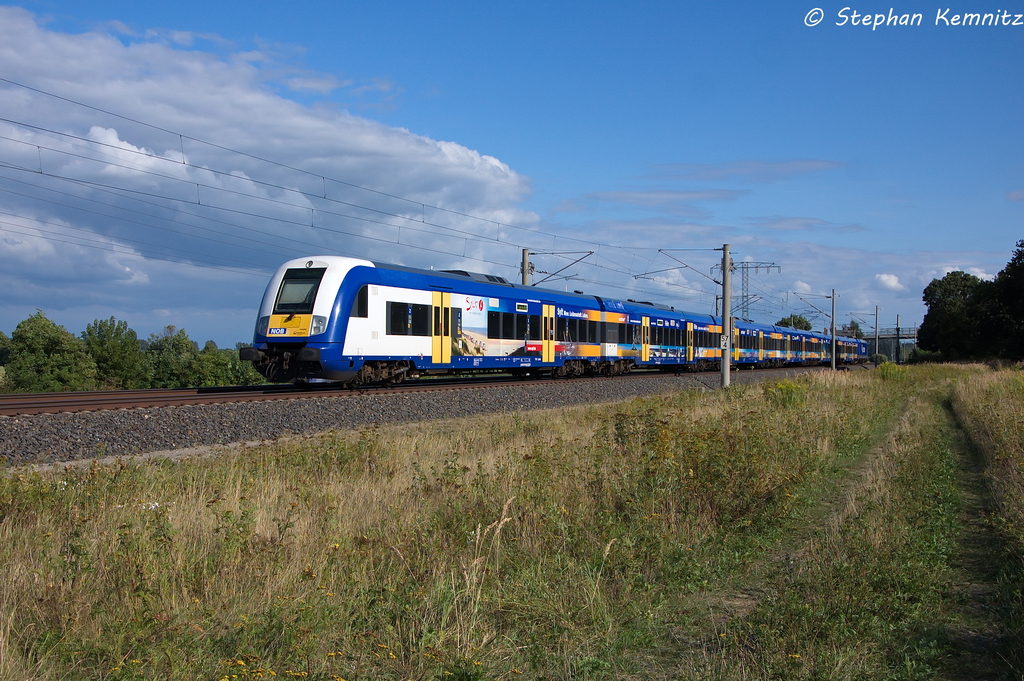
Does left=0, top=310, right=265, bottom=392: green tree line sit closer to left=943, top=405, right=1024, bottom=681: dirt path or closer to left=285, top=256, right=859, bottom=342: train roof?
left=285, top=256, right=859, bottom=342: train roof

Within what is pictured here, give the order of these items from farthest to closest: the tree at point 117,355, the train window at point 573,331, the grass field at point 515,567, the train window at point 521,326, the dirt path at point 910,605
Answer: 1. the tree at point 117,355
2. the train window at point 573,331
3. the train window at point 521,326
4. the dirt path at point 910,605
5. the grass field at point 515,567

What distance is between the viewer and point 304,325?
19.3 meters

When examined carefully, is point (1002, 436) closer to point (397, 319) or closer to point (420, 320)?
point (397, 319)

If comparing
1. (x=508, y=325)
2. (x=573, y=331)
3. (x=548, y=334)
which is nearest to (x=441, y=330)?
(x=508, y=325)

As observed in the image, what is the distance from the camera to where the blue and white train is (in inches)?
769

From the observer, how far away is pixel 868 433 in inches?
620

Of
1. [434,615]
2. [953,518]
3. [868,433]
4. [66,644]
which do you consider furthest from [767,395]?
[66,644]

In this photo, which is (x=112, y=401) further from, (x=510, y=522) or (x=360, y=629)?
(x=360, y=629)

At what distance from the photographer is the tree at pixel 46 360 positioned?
50353 millimetres

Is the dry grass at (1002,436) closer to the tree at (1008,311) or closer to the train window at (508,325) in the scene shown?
the train window at (508,325)

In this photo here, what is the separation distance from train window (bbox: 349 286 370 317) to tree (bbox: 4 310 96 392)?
39200mm

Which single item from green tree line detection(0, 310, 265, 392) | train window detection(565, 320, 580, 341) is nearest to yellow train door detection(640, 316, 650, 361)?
train window detection(565, 320, 580, 341)

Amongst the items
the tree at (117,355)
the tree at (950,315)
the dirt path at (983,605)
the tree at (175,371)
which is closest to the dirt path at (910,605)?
the dirt path at (983,605)

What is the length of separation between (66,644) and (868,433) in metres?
15.3
